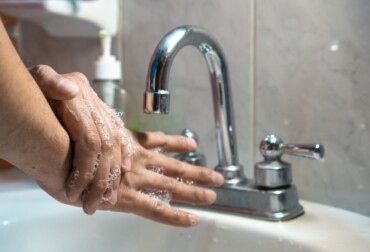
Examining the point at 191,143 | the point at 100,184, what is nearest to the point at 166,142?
the point at 191,143

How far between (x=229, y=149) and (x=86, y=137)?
0.70 ft

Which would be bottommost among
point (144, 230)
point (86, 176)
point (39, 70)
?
point (144, 230)

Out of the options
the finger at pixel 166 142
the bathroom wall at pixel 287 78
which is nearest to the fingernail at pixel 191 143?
the finger at pixel 166 142

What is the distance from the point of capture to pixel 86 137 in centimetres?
49

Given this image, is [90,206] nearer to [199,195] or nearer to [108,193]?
[108,193]

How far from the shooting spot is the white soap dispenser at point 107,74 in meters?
0.75

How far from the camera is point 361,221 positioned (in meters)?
0.59

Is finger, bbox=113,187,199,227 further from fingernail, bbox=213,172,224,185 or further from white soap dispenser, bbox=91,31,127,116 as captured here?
white soap dispenser, bbox=91,31,127,116

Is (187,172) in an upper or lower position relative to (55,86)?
lower

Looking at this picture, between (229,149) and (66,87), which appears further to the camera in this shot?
(229,149)

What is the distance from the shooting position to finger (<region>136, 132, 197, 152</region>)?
608 mm

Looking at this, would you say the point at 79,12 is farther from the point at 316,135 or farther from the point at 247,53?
the point at 316,135

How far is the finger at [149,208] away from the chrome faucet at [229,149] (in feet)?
0.27

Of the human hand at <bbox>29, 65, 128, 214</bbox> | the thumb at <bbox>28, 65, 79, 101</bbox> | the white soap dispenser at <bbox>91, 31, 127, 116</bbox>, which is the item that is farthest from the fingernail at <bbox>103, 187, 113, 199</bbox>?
the white soap dispenser at <bbox>91, 31, 127, 116</bbox>
